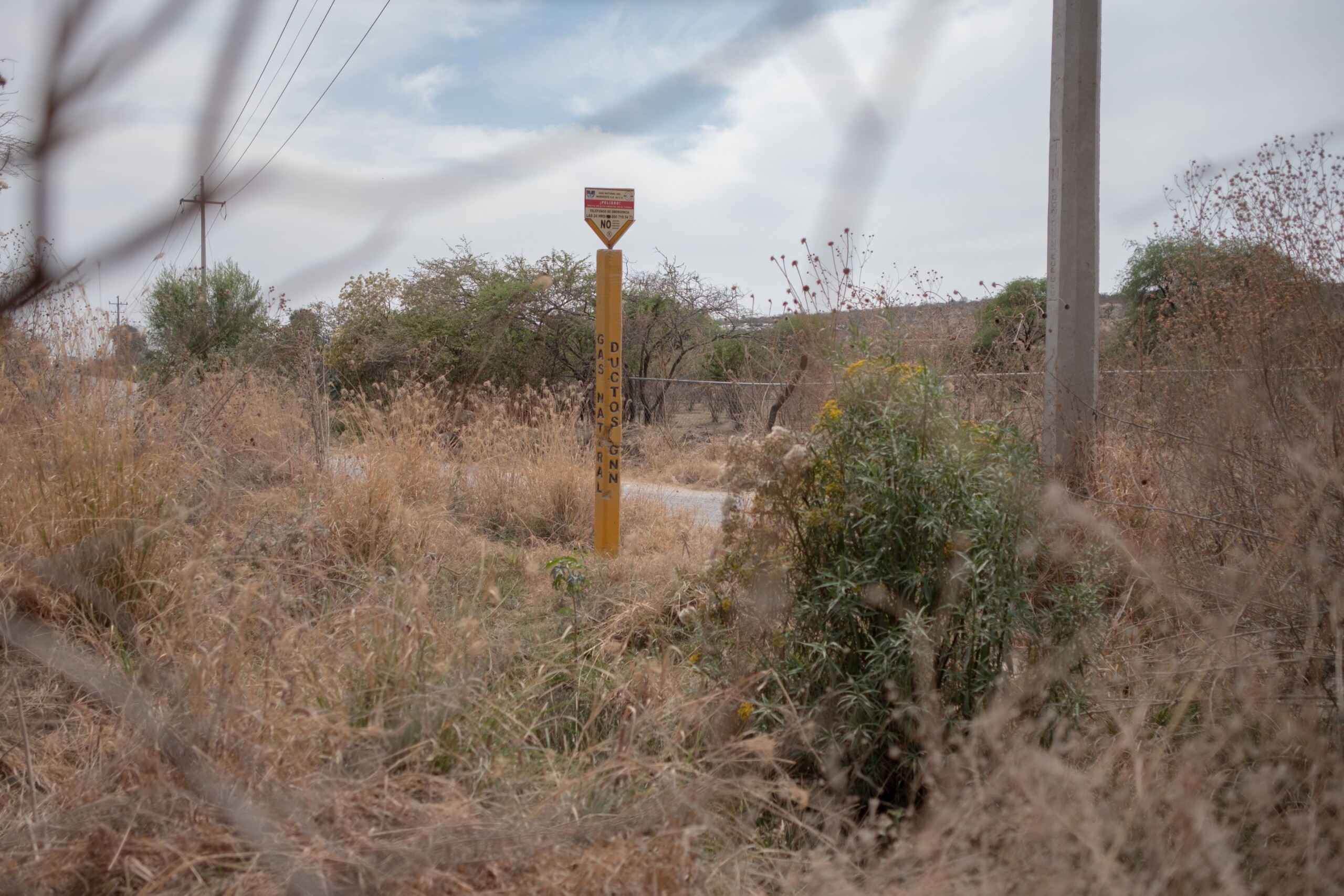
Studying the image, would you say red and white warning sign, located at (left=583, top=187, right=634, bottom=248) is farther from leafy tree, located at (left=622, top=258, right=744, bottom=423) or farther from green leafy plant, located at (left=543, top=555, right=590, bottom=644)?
leafy tree, located at (left=622, top=258, right=744, bottom=423)

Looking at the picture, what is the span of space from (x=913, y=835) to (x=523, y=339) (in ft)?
46.3

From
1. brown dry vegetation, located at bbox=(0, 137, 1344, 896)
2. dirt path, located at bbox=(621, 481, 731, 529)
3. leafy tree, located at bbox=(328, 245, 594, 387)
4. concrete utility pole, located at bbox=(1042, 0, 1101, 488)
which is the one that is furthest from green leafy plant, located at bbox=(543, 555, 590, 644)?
leafy tree, located at bbox=(328, 245, 594, 387)

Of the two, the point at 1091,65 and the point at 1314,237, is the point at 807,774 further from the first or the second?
the point at 1091,65

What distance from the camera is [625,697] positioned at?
3.33 metres

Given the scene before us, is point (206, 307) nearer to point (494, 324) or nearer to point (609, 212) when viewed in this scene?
point (609, 212)

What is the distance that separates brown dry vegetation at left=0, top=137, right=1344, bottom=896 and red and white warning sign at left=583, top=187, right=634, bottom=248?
2.08m

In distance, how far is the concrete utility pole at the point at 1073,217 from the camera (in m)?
5.14

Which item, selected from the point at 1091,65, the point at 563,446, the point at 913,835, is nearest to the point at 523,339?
the point at 563,446

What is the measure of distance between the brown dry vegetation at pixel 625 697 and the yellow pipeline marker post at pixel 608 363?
1.94 ft

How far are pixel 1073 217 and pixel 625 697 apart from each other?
3.87m

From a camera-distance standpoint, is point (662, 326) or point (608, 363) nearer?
point (608, 363)

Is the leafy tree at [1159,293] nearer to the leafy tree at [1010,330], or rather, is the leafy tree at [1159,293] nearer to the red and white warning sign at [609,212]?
the leafy tree at [1010,330]

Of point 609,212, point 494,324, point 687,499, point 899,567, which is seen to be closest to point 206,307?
point 899,567

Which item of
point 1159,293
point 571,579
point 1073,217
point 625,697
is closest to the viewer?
point 625,697
